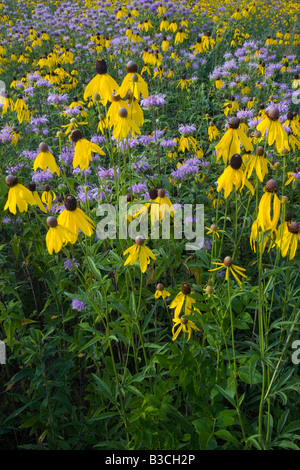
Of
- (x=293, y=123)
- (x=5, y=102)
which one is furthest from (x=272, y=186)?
(x=5, y=102)

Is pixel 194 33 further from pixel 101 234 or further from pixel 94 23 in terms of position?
pixel 101 234

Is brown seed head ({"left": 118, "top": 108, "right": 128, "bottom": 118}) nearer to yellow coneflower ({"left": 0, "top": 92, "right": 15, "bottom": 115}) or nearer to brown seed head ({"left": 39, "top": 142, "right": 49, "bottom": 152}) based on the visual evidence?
brown seed head ({"left": 39, "top": 142, "right": 49, "bottom": 152})

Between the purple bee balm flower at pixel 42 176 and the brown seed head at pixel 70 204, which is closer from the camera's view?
the brown seed head at pixel 70 204

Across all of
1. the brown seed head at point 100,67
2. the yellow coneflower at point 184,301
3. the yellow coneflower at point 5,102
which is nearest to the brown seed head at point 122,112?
the brown seed head at point 100,67

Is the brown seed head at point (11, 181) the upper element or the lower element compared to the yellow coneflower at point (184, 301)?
upper

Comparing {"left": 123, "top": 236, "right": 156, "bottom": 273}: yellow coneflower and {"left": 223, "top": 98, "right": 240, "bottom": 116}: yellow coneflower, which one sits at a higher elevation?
{"left": 223, "top": 98, "right": 240, "bottom": 116}: yellow coneflower

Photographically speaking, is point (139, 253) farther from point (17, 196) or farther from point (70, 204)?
point (17, 196)

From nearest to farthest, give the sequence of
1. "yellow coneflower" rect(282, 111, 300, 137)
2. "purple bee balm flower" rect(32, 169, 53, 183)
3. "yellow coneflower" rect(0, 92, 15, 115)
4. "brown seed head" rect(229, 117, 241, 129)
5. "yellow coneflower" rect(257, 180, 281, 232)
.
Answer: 1. "yellow coneflower" rect(257, 180, 281, 232)
2. "brown seed head" rect(229, 117, 241, 129)
3. "yellow coneflower" rect(282, 111, 300, 137)
4. "purple bee balm flower" rect(32, 169, 53, 183)
5. "yellow coneflower" rect(0, 92, 15, 115)

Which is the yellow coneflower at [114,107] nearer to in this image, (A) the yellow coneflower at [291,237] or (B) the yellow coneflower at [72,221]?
(B) the yellow coneflower at [72,221]

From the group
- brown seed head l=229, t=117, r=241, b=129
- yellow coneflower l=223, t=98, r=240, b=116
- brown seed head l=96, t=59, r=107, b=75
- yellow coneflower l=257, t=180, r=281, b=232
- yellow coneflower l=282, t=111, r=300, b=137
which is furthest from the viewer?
yellow coneflower l=223, t=98, r=240, b=116

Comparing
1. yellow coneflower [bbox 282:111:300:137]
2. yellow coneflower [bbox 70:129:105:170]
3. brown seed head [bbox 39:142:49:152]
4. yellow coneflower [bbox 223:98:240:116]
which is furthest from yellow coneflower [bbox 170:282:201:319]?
yellow coneflower [bbox 223:98:240:116]

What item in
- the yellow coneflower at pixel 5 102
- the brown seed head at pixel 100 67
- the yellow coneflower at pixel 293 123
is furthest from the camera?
the yellow coneflower at pixel 5 102

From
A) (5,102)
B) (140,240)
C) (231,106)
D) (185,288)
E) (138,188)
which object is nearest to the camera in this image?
(140,240)
